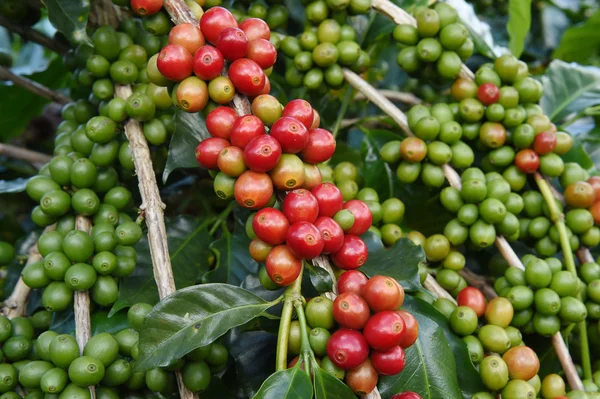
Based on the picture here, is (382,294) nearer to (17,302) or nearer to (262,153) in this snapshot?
(262,153)

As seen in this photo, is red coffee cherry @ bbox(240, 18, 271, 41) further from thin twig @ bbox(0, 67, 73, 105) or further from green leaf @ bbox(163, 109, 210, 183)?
thin twig @ bbox(0, 67, 73, 105)

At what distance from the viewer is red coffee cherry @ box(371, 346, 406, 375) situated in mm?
1229

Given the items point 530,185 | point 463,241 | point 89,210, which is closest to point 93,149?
point 89,210

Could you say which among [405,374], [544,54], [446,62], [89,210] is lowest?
[544,54]

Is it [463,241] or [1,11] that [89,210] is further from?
[463,241]

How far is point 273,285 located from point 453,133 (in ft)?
3.24

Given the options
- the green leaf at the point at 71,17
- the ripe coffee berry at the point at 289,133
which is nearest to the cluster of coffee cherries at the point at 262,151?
the ripe coffee berry at the point at 289,133

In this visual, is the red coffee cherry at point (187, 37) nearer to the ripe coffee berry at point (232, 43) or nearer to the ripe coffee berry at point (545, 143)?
the ripe coffee berry at point (232, 43)

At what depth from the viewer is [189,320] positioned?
4.16 feet

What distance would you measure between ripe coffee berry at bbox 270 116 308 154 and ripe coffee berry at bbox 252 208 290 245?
0.56ft

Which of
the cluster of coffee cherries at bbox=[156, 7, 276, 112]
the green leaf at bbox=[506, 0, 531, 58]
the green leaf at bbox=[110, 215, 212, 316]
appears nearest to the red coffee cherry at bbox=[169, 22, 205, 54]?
the cluster of coffee cherries at bbox=[156, 7, 276, 112]

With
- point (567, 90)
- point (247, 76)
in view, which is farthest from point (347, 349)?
point (567, 90)

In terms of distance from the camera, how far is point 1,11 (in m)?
2.16

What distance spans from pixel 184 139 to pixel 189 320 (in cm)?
63
